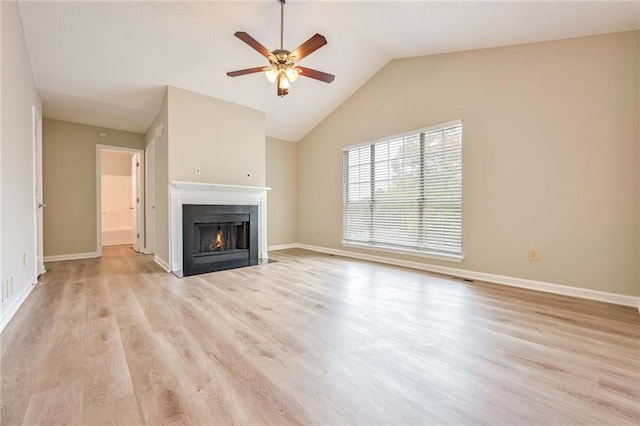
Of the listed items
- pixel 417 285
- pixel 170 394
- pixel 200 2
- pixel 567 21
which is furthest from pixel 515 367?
pixel 200 2

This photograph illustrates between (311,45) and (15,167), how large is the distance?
2939mm

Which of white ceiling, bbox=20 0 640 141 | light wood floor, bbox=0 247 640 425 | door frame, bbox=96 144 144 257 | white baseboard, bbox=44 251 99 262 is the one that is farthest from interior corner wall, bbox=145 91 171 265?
white baseboard, bbox=44 251 99 262

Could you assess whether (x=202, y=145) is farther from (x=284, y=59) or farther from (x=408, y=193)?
(x=408, y=193)

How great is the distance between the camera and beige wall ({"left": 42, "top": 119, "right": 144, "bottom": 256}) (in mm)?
4832

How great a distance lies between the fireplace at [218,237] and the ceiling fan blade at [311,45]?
2500mm

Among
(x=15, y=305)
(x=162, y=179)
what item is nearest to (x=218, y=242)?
(x=162, y=179)

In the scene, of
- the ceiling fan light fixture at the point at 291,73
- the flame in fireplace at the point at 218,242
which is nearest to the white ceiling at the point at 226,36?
the ceiling fan light fixture at the point at 291,73

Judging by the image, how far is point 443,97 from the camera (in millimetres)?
3900

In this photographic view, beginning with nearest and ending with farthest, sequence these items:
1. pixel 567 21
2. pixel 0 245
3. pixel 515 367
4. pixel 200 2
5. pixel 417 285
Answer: pixel 515 367 < pixel 0 245 < pixel 567 21 < pixel 200 2 < pixel 417 285

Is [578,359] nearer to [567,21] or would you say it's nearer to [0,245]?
[567,21]

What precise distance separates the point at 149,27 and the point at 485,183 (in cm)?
434

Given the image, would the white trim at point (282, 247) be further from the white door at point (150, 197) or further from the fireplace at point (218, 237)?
the white door at point (150, 197)

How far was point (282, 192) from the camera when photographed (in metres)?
6.27

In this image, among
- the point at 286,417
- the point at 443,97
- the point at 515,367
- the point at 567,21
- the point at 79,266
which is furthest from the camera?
the point at 79,266
